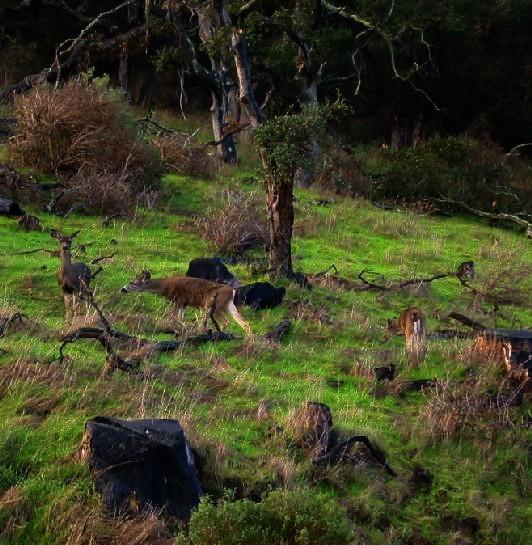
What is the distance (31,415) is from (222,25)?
43.6ft

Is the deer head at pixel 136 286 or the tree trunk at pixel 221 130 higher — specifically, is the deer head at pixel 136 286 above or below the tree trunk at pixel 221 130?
below

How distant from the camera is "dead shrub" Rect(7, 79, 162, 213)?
50.2 feet

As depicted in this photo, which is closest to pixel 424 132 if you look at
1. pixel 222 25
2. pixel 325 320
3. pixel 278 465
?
pixel 222 25

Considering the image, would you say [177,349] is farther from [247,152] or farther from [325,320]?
[247,152]

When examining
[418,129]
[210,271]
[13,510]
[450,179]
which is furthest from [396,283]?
[418,129]

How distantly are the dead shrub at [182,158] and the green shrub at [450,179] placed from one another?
14.9 feet

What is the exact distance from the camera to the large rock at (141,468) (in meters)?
4.91

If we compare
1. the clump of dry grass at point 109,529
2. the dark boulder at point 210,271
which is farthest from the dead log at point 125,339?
the dark boulder at point 210,271

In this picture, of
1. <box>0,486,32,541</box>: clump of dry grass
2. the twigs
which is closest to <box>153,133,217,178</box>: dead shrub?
the twigs

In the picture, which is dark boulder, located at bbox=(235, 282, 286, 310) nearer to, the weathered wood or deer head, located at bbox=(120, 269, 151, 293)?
the weathered wood

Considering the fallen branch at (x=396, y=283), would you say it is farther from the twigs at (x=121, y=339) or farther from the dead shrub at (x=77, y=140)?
the dead shrub at (x=77, y=140)

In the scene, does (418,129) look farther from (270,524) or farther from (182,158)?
(270,524)

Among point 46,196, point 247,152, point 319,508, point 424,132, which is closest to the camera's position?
point 319,508

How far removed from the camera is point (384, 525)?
5535mm
